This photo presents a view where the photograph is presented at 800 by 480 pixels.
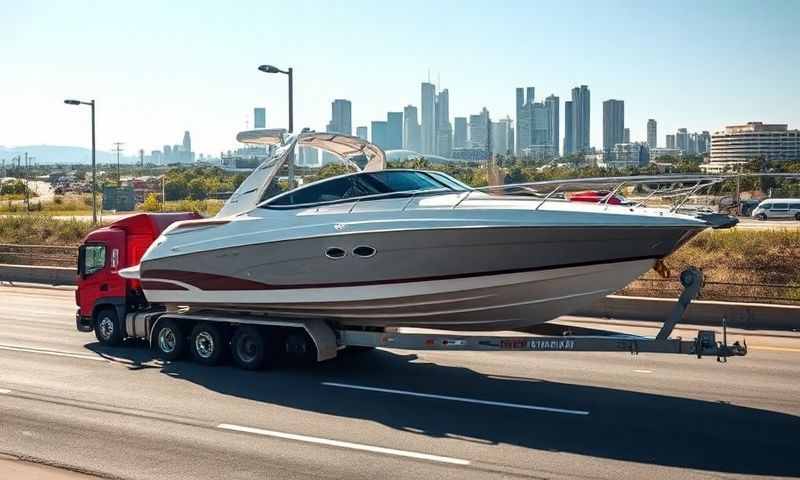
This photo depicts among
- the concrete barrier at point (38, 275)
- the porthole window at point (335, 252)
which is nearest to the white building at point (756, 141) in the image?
the concrete barrier at point (38, 275)

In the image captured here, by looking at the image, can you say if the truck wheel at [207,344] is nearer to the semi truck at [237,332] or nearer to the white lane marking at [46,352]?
the semi truck at [237,332]

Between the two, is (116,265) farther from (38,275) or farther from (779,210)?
(779,210)

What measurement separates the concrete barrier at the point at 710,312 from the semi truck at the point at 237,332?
6.15m

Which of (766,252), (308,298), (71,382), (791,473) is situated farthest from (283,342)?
(766,252)

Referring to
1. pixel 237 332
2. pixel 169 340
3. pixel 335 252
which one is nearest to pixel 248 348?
pixel 237 332

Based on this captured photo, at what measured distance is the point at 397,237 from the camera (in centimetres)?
1226

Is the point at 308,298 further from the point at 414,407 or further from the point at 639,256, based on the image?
the point at 639,256

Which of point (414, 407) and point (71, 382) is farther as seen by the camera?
point (71, 382)

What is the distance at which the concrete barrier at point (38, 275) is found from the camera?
100 ft

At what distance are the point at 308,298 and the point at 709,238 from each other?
678 inches

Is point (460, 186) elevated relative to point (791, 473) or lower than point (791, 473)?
elevated

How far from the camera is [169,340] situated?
50.2 ft

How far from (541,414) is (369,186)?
4.35 meters

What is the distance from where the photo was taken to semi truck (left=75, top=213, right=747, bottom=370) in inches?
447
